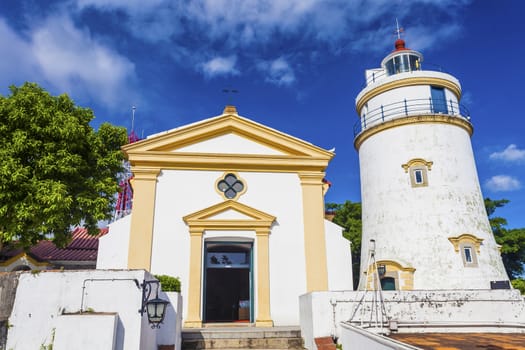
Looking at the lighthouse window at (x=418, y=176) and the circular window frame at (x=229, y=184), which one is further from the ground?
the lighthouse window at (x=418, y=176)

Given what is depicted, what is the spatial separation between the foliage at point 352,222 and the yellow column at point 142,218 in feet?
69.9

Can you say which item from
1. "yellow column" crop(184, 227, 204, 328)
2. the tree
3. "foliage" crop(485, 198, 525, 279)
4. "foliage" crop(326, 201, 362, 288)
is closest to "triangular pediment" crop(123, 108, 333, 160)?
the tree

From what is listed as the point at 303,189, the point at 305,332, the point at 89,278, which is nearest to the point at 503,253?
the point at 303,189

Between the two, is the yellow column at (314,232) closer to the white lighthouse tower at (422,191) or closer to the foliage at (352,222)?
the white lighthouse tower at (422,191)

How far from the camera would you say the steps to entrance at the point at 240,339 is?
982 cm

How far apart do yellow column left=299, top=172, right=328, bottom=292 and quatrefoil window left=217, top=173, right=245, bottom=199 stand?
2.13 m

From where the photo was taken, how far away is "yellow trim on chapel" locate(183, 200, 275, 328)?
11.8 m

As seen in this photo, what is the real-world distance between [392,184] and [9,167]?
1407cm

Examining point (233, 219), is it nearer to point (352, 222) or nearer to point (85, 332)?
point (85, 332)

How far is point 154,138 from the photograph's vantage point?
43.1 ft

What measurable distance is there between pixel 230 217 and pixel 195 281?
2258mm

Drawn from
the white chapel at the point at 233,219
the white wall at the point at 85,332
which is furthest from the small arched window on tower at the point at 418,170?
the white wall at the point at 85,332

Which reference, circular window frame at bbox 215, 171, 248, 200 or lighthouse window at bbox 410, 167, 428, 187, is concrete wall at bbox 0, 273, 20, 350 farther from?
lighthouse window at bbox 410, 167, 428, 187

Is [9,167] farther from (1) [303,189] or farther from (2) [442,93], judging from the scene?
(2) [442,93]
